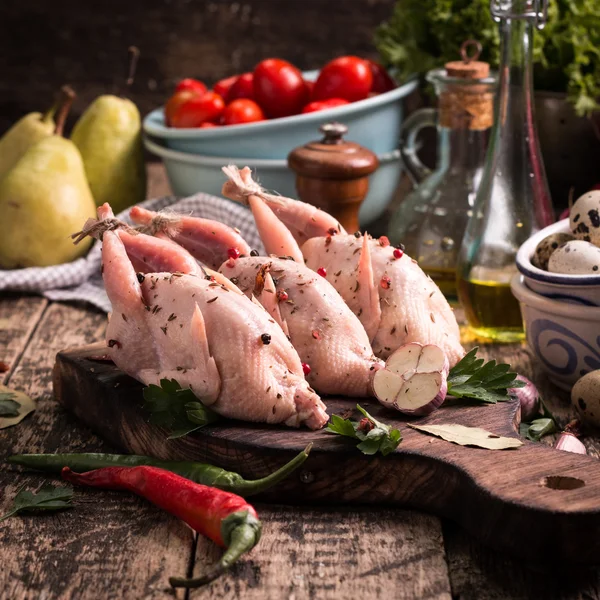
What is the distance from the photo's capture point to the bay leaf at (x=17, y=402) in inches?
83.6

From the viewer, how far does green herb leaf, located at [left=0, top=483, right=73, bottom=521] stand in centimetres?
171

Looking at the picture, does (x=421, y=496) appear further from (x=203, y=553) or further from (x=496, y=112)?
(x=496, y=112)

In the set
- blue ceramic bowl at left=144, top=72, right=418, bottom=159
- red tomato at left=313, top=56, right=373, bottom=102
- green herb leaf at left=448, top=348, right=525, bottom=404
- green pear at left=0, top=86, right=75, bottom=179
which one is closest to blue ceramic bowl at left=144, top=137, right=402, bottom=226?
blue ceramic bowl at left=144, top=72, right=418, bottom=159

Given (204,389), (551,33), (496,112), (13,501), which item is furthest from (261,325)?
(551,33)

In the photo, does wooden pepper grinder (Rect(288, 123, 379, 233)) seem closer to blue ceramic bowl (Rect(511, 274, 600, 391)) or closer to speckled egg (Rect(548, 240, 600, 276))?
blue ceramic bowl (Rect(511, 274, 600, 391))

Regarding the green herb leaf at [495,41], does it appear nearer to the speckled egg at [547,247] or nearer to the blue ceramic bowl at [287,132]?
the blue ceramic bowl at [287,132]

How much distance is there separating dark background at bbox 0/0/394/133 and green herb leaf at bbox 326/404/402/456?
3468 millimetres

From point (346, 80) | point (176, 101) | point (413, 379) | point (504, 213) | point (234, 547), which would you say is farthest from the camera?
point (176, 101)

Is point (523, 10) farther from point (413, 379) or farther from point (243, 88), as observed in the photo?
point (243, 88)

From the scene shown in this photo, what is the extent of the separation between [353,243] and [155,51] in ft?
10.3

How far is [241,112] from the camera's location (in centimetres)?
339

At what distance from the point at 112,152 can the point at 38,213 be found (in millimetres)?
534

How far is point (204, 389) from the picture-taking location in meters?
1.78

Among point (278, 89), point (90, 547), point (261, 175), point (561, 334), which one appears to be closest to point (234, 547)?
point (90, 547)
